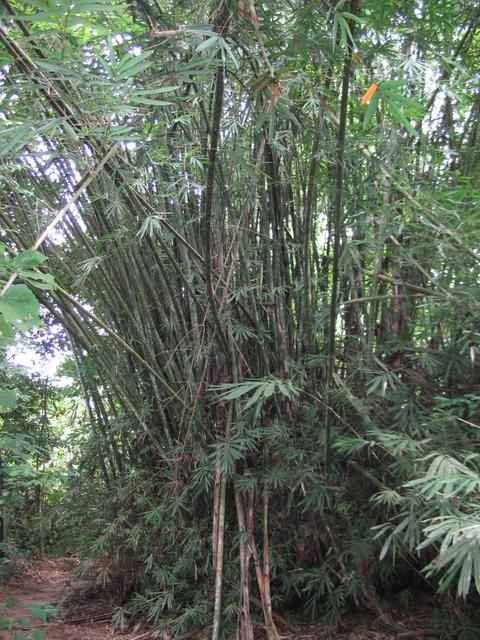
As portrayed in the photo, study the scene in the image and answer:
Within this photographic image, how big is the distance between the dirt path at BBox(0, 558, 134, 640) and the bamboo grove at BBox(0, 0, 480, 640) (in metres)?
0.15

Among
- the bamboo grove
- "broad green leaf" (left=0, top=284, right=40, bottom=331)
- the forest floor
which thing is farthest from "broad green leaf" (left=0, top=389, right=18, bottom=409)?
the forest floor

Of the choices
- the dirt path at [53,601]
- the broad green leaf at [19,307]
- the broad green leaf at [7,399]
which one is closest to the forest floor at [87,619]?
the dirt path at [53,601]

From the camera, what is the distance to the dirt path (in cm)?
230

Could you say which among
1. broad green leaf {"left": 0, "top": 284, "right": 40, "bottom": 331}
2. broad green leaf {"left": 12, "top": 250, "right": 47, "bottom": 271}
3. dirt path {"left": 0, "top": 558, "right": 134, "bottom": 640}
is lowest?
dirt path {"left": 0, "top": 558, "right": 134, "bottom": 640}

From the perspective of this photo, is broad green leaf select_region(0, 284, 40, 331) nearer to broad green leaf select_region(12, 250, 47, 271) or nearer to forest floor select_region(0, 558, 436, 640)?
broad green leaf select_region(12, 250, 47, 271)

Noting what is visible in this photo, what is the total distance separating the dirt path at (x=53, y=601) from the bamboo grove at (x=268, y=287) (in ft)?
0.51

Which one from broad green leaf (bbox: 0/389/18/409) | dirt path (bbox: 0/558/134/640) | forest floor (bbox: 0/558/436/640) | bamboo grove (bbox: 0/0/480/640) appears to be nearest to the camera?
broad green leaf (bbox: 0/389/18/409)

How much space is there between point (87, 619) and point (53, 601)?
1.94 feet

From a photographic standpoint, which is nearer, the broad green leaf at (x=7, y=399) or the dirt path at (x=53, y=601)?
the broad green leaf at (x=7, y=399)

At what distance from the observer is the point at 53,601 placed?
2918 millimetres

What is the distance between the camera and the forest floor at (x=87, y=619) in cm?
196

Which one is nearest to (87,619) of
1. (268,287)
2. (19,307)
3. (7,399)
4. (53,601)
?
(53,601)

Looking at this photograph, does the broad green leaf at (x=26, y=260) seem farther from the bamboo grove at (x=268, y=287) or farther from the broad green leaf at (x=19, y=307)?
the bamboo grove at (x=268, y=287)

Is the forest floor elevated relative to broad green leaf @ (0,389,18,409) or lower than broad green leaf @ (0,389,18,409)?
lower
